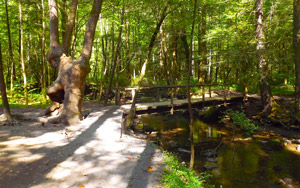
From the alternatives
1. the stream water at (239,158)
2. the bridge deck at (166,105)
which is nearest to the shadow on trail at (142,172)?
the stream water at (239,158)

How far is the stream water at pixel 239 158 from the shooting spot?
20.1 feet

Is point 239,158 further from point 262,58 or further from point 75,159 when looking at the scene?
point 75,159

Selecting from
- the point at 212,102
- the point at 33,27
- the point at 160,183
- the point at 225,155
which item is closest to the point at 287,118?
the point at 212,102

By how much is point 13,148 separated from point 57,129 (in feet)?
8.04

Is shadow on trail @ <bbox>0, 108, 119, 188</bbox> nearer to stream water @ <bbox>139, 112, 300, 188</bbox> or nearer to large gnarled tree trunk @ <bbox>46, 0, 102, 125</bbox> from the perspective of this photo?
large gnarled tree trunk @ <bbox>46, 0, 102, 125</bbox>

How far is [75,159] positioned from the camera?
482 centimetres

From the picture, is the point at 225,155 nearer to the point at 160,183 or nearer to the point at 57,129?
the point at 160,183

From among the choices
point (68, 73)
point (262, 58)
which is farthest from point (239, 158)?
point (68, 73)

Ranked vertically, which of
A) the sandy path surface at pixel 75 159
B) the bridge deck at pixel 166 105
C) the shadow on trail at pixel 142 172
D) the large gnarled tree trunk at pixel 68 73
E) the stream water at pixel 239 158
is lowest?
the stream water at pixel 239 158

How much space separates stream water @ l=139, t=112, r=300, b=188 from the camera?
614cm

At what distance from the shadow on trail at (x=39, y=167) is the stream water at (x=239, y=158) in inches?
164

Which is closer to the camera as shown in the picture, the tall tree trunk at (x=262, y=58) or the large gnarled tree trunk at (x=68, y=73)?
the large gnarled tree trunk at (x=68, y=73)

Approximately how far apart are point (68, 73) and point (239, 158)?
816 centimetres

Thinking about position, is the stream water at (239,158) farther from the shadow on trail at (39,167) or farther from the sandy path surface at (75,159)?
the shadow on trail at (39,167)
